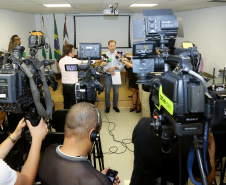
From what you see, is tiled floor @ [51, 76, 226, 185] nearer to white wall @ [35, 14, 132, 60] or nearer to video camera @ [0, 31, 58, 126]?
video camera @ [0, 31, 58, 126]

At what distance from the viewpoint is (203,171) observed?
1.14 meters

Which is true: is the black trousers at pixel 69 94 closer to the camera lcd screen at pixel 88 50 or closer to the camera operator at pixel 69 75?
the camera operator at pixel 69 75

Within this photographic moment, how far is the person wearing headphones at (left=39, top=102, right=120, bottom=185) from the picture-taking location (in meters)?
A: 1.08

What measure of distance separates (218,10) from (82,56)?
198 inches

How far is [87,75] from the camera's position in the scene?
111 inches

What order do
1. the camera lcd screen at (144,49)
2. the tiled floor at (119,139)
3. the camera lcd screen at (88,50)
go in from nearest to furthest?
1. the camera lcd screen at (144,49)
2. the camera lcd screen at (88,50)
3. the tiled floor at (119,139)

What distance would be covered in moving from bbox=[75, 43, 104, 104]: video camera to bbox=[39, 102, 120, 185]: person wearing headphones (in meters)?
1.39

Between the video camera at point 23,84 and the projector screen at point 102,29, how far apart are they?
7413 mm

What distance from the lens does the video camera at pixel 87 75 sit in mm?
2668

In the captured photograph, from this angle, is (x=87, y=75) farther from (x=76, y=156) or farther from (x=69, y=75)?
(x=76, y=156)

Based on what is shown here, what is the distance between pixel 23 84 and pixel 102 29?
7.87 metres

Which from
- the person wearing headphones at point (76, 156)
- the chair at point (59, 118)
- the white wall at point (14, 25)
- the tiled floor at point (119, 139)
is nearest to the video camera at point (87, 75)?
the chair at point (59, 118)

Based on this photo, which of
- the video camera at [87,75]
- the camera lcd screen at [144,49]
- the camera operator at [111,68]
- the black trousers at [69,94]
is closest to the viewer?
the camera lcd screen at [144,49]

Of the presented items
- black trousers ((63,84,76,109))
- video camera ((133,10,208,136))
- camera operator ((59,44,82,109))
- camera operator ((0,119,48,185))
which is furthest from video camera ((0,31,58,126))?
black trousers ((63,84,76,109))
